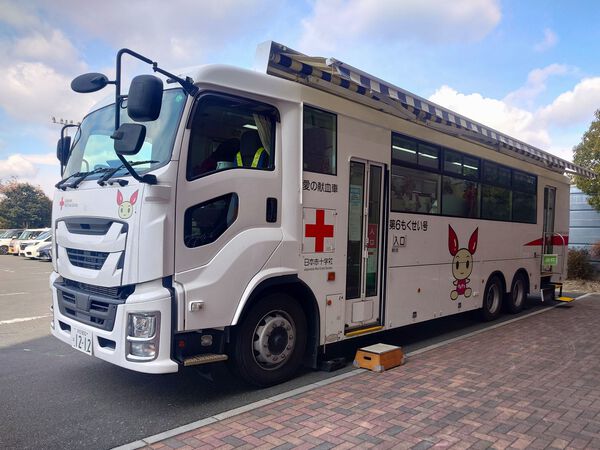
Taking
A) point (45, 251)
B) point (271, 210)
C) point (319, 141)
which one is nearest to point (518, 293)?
point (319, 141)

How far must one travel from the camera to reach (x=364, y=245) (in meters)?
5.91

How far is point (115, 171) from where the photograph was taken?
14.2ft

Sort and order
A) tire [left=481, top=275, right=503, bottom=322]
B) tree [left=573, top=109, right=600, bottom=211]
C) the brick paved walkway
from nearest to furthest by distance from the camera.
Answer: the brick paved walkway < tire [left=481, top=275, right=503, bottom=322] < tree [left=573, top=109, right=600, bottom=211]

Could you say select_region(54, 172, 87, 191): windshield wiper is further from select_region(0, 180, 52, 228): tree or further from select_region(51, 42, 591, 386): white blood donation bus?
select_region(0, 180, 52, 228): tree

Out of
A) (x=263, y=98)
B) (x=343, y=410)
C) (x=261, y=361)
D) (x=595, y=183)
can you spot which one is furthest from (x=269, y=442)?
(x=595, y=183)

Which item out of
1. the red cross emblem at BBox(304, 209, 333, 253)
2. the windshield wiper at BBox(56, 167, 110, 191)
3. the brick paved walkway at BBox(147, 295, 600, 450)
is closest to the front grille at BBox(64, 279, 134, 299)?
the windshield wiper at BBox(56, 167, 110, 191)

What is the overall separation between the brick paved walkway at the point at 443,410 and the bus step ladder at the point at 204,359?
20.7 inches

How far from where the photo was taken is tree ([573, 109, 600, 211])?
1571cm

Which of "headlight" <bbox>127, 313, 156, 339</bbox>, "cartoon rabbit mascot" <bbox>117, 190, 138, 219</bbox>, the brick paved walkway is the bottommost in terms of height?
the brick paved walkway

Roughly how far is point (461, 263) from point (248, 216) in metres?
4.46

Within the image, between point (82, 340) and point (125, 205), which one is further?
point (82, 340)

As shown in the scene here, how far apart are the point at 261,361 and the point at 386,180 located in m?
2.83

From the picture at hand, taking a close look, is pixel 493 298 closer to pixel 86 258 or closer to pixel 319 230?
pixel 319 230

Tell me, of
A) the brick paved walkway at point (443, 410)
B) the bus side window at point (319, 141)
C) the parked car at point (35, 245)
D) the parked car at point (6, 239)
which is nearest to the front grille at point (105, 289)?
the brick paved walkway at point (443, 410)
